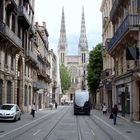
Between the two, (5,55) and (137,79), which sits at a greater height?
(5,55)

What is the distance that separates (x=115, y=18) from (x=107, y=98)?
53.8ft

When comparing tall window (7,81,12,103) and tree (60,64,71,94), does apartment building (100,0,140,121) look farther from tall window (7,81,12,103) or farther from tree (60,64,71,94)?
tree (60,64,71,94)

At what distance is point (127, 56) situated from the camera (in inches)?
1058

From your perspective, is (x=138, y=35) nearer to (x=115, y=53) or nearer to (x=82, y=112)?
(x=115, y=53)

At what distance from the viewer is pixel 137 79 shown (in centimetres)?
3216

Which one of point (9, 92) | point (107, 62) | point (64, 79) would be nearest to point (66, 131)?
point (9, 92)

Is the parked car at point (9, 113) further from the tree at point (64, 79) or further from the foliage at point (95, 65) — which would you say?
the tree at point (64, 79)

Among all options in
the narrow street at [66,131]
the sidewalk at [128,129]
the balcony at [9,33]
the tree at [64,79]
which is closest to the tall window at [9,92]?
the balcony at [9,33]

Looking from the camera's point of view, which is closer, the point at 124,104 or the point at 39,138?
the point at 39,138

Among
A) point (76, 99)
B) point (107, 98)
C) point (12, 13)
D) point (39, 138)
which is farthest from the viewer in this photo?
point (107, 98)

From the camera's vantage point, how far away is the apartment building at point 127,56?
1251 inches

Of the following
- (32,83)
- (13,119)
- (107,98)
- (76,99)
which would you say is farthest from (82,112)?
(13,119)

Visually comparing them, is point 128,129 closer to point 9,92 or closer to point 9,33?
point 9,33

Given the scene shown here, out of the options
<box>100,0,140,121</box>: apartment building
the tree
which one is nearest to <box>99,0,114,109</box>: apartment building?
<box>100,0,140,121</box>: apartment building
